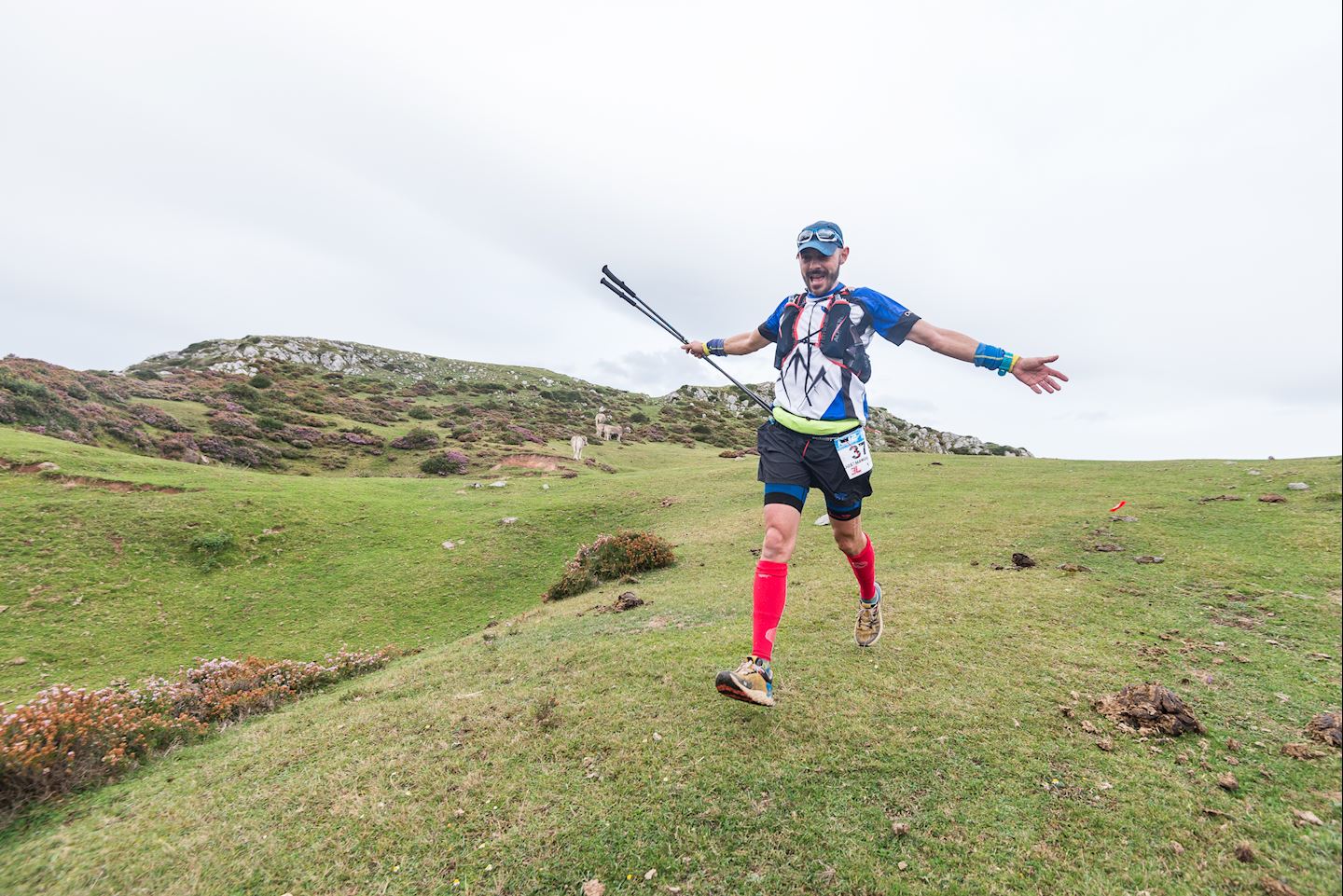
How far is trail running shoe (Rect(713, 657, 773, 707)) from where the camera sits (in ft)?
13.1

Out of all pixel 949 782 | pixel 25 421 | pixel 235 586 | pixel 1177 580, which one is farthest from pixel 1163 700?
pixel 25 421

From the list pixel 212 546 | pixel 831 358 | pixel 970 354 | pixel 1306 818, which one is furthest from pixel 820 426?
pixel 212 546

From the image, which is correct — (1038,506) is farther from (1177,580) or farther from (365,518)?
(365,518)

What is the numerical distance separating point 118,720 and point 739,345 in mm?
6809

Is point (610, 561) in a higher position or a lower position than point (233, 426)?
lower

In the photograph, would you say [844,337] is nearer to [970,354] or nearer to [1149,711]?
[970,354]

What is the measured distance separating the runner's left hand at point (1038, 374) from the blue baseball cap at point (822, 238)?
1808 mm

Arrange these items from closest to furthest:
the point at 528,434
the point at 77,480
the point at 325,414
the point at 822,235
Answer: the point at 822,235
the point at 77,480
the point at 528,434
the point at 325,414

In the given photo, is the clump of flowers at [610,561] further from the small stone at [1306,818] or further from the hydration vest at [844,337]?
the small stone at [1306,818]

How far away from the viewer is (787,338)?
16.6ft

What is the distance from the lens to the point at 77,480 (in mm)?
14406

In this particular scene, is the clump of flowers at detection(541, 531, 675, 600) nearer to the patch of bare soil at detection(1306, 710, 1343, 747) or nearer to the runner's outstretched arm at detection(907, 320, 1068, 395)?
the runner's outstretched arm at detection(907, 320, 1068, 395)

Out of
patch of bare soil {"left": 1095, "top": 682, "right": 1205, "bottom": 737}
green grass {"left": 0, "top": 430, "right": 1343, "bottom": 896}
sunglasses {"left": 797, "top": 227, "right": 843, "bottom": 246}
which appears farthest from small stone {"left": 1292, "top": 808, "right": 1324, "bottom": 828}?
sunglasses {"left": 797, "top": 227, "right": 843, "bottom": 246}

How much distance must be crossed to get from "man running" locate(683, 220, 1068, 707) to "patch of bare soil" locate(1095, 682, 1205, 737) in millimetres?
2168
